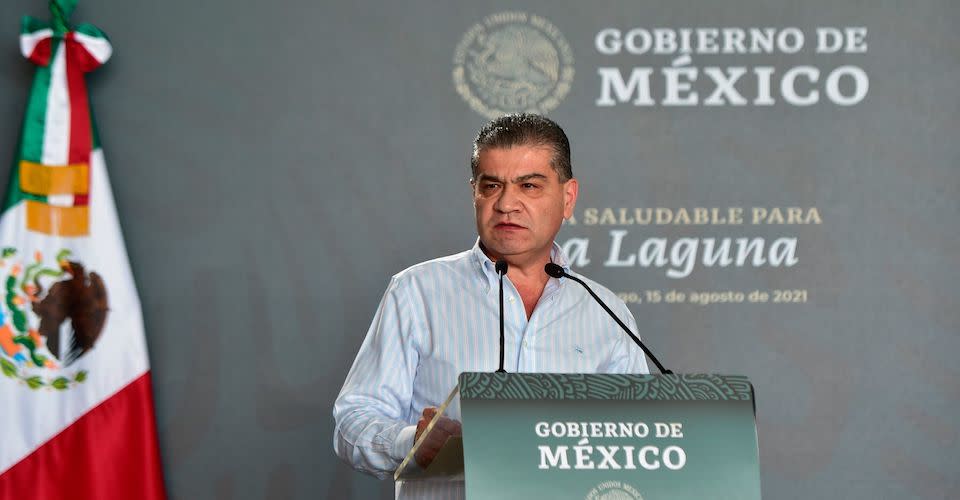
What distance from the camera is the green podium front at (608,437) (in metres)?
1.41

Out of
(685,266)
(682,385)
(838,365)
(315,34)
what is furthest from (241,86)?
(682,385)

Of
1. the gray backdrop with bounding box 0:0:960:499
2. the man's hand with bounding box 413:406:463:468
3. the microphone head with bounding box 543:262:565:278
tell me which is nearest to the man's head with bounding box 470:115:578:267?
the microphone head with bounding box 543:262:565:278

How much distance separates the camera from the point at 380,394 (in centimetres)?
211

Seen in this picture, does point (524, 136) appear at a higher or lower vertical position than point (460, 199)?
lower

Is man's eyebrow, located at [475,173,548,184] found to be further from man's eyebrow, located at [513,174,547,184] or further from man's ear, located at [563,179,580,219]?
man's ear, located at [563,179,580,219]

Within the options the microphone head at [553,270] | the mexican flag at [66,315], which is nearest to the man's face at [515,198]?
the microphone head at [553,270]

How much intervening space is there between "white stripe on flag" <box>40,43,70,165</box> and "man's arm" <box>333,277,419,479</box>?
5.37 feet

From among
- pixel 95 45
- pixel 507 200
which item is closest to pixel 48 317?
pixel 95 45

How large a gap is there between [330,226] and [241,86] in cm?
55

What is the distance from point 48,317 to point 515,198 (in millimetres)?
1847

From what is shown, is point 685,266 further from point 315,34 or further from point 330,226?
point 315,34

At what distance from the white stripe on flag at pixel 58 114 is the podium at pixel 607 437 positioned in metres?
2.31

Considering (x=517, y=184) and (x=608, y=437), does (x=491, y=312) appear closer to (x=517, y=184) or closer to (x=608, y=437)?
(x=517, y=184)

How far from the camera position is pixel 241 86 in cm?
354
